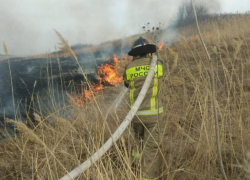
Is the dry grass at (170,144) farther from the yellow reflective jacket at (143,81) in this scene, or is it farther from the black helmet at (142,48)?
the black helmet at (142,48)

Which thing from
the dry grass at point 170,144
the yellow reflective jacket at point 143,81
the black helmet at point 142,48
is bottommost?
the dry grass at point 170,144

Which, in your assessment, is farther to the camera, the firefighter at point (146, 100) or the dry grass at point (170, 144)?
the firefighter at point (146, 100)

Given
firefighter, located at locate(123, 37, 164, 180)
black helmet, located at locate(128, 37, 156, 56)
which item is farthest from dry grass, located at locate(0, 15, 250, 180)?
black helmet, located at locate(128, 37, 156, 56)

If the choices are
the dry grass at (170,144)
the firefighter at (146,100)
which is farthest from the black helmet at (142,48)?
the dry grass at (170,144)

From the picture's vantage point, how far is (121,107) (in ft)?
13.5

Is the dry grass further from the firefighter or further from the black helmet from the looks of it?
the black helmet

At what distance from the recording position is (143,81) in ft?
7.39

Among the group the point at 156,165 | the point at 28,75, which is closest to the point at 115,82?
Answer: the point at 156,165

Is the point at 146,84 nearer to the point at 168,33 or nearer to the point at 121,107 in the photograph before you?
the point at 121,107

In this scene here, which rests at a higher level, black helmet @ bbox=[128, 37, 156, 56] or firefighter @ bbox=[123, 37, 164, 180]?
black helmet @ bbox=[128, 37, 156, 56]

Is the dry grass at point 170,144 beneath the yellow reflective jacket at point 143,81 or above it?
beneath

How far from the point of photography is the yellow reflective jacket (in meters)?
2.18

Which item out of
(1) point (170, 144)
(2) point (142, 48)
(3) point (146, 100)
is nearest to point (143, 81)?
(3) point (146, 100)

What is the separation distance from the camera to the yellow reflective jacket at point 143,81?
2180mm
